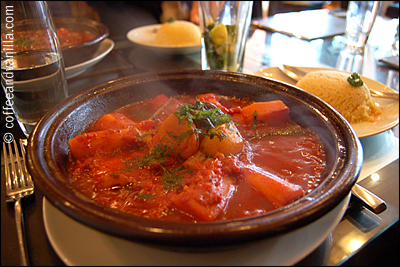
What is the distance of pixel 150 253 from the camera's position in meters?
1.03

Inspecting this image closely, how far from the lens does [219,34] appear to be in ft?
8.95

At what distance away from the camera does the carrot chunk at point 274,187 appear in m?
1.24

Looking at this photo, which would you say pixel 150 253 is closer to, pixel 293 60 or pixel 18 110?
pixel 18 110

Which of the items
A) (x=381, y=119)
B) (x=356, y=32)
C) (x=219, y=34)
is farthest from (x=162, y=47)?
(x=356, y=32)

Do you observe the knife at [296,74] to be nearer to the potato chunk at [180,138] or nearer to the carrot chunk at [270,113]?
the carrot chunk at [270,113]

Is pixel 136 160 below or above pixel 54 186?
below

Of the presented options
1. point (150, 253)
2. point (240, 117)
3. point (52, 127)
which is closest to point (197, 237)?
point (150, 253)

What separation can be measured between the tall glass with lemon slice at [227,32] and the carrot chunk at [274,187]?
1735mm

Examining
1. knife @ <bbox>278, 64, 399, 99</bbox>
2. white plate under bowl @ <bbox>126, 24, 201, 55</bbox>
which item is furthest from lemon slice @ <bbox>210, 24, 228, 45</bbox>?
knife @ <bbox>278, 64, 399, 99</bbox>

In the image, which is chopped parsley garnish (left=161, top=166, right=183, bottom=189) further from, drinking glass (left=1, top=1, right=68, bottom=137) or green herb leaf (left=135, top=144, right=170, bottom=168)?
drinking glass (left=1, top=1, right=68, bottom=137)

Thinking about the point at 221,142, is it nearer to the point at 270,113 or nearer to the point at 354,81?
the point at 270,113

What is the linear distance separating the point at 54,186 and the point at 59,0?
5.49 metres

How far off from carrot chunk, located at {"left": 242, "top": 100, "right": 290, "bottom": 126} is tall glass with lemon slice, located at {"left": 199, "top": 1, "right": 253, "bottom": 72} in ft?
3.67

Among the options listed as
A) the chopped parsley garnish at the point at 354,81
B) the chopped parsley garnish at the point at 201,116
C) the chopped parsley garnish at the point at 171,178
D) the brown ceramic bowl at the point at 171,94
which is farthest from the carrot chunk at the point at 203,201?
the chopped parsley garnish at the point at 354,81
